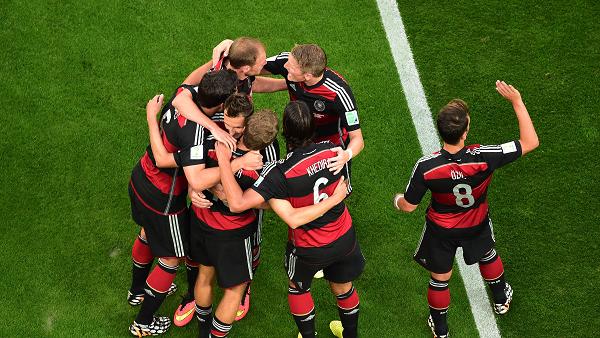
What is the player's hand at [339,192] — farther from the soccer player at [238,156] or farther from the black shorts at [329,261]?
the soccer player at [238,156]

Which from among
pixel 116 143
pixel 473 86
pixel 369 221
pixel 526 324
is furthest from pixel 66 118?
pixel 526 324

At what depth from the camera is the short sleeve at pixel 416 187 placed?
21.4 feet

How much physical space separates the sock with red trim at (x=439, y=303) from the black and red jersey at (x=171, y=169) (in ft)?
6.85

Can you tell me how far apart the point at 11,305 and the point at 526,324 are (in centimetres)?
433

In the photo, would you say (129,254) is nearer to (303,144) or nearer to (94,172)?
(94,172)

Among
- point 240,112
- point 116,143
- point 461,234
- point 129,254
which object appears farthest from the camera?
point 116,143

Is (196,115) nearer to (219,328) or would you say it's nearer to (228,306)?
(228,306)

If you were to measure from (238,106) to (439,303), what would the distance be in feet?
7.96

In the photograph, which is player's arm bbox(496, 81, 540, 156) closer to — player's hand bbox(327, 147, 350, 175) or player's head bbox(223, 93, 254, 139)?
player's hand bbox(327, 147, 350, 175)

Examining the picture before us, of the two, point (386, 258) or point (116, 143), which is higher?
point (116, 143)

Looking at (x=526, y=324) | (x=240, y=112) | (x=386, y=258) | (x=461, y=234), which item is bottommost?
(x=526, y=324)

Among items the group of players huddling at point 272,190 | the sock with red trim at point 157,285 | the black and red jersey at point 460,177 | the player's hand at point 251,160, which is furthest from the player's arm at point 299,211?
the sock with red trim at point 157,285

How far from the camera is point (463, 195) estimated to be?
657 centimetres

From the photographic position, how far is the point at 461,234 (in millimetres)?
6801
